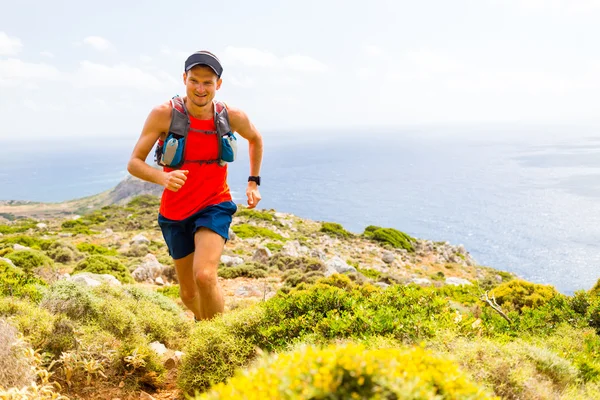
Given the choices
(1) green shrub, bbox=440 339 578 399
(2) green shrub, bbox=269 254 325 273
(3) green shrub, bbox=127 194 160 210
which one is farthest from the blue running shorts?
(3) green shrub, bbox=127 194 160 210

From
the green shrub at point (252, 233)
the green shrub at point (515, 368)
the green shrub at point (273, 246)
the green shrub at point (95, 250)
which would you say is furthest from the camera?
the green shrub at point (252, 233)

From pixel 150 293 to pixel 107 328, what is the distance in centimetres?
185

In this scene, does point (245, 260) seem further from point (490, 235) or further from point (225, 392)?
point (490, 235)

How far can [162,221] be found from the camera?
180 inches

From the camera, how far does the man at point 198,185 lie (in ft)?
13.4

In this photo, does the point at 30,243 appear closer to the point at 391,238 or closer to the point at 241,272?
the point at 241,272

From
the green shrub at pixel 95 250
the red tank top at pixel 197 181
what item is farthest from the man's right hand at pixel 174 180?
the green shrub at pixel 95 250

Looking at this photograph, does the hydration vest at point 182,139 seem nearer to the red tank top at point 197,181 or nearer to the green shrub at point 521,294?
the red tank top at point 197,181

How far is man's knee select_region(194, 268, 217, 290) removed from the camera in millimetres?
4043

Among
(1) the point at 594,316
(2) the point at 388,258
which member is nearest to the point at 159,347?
(1) the point at 594,316

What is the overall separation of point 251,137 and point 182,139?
94 centimetres

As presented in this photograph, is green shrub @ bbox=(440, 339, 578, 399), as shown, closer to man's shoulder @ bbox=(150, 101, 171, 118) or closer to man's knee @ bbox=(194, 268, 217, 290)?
man's knee @ bbox=(194, 268, 217, 290)

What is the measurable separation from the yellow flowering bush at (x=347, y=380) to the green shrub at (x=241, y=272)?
1126 cm

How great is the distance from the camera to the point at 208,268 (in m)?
4.07
